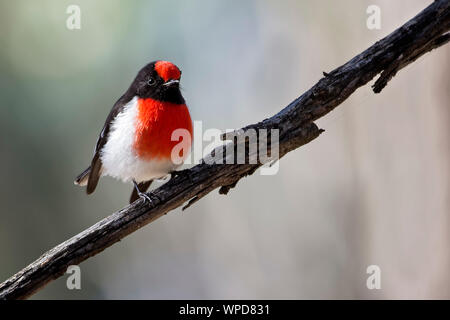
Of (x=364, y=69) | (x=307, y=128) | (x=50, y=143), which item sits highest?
(x=50, y=143)

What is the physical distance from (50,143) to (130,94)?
3.90 m

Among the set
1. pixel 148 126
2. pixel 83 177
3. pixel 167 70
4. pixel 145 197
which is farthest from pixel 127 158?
pixel 83 177

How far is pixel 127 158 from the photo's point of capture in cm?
439

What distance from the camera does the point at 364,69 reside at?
3742mm

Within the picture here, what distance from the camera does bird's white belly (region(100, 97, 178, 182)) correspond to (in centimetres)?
436

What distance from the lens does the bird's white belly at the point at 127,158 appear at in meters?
4.36

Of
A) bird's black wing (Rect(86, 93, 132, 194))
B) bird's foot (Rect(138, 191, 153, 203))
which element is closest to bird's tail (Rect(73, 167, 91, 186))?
bird's black wing (Rect(86, 93, 132, 194))

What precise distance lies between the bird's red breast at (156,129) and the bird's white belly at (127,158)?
5cm

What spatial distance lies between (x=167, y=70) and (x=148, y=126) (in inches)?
19.2

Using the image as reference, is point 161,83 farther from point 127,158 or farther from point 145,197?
point 145,197

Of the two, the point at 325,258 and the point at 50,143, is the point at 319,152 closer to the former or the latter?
the point at 325,258

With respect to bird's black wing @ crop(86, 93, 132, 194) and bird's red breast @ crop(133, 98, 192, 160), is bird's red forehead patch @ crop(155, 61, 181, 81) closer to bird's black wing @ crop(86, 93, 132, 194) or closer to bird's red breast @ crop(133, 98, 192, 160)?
bird's red breast @ crop(133, 98, 192, 160)

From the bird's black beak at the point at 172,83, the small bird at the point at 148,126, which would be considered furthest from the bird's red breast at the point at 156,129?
the bird's black beak at the point at 172,83

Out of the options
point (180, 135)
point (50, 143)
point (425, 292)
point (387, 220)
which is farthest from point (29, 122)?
point (425, 292)
